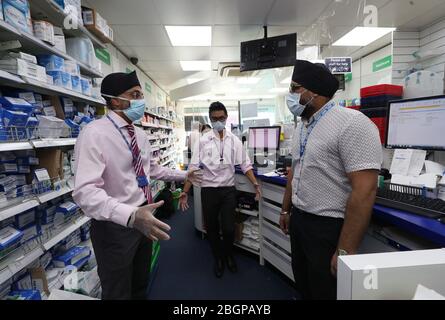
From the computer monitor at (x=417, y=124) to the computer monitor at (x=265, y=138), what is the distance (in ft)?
4.42

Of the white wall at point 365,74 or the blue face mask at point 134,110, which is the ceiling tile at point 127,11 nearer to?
the blue face mask at point 134,110

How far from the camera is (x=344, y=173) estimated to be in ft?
4.17

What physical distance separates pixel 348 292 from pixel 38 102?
2.05m

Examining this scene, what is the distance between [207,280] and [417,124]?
7.50 feet

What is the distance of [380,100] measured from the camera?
2039 mm

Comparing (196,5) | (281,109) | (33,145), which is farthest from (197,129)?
(281,109)

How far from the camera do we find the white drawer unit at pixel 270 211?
2.39m

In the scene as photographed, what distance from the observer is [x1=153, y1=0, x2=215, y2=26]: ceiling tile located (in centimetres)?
302

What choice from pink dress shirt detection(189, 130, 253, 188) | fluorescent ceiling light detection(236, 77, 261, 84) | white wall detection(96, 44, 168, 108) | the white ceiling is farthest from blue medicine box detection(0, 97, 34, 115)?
fluorescent ceiling light detection(236, 77, 261, 84)

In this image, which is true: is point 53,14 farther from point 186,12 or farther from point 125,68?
point 125,68

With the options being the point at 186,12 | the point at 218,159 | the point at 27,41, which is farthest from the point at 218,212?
the point at 186,12

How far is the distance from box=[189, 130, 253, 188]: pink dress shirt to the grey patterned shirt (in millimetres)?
1173

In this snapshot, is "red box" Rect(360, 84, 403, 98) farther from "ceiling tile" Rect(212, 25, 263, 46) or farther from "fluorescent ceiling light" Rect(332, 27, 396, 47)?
"fluorescent ceiling light" Rect(332, 27, 396, 47)
